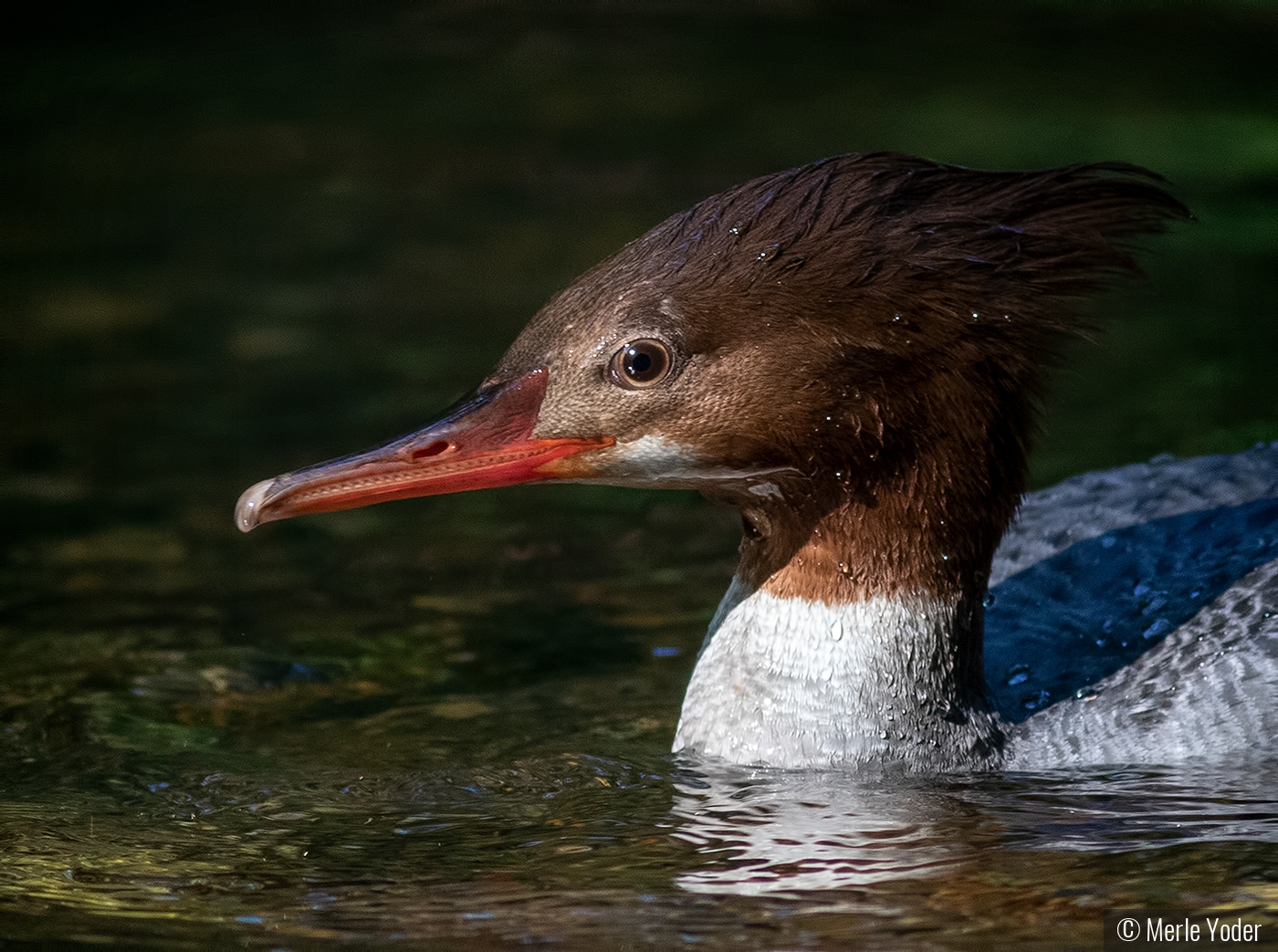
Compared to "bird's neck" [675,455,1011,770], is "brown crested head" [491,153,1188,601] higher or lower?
higher

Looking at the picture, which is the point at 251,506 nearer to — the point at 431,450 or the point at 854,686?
the point at 431,450

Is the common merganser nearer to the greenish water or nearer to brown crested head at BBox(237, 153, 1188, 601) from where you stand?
brown crested head at BBox(237, 153, 1188, 601)

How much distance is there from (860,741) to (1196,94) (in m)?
9.68

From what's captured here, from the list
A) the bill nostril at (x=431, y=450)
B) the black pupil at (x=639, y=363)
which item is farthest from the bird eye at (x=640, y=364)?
the bill nostril at (x=431, y=450)

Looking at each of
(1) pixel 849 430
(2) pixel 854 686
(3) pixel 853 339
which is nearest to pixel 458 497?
(2) pixel 854 686

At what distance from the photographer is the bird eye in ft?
18.4

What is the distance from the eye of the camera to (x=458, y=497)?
9.12 meters

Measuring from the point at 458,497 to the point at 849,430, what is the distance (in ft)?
12.3

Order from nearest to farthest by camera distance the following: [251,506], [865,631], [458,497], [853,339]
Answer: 1. [853,339]
2. [251,506]
3. [865,631]
4. [458,497]

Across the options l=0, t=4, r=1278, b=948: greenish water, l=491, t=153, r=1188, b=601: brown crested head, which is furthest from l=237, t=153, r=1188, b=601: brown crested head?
l=0, t=4, r=1278, b=948: greenish water

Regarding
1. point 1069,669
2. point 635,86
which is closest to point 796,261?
point 1069,669

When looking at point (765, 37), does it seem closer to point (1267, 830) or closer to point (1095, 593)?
point (1095, 593)

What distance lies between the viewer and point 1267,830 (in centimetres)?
543

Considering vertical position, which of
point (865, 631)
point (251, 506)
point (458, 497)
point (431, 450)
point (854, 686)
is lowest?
point (854, 686)
